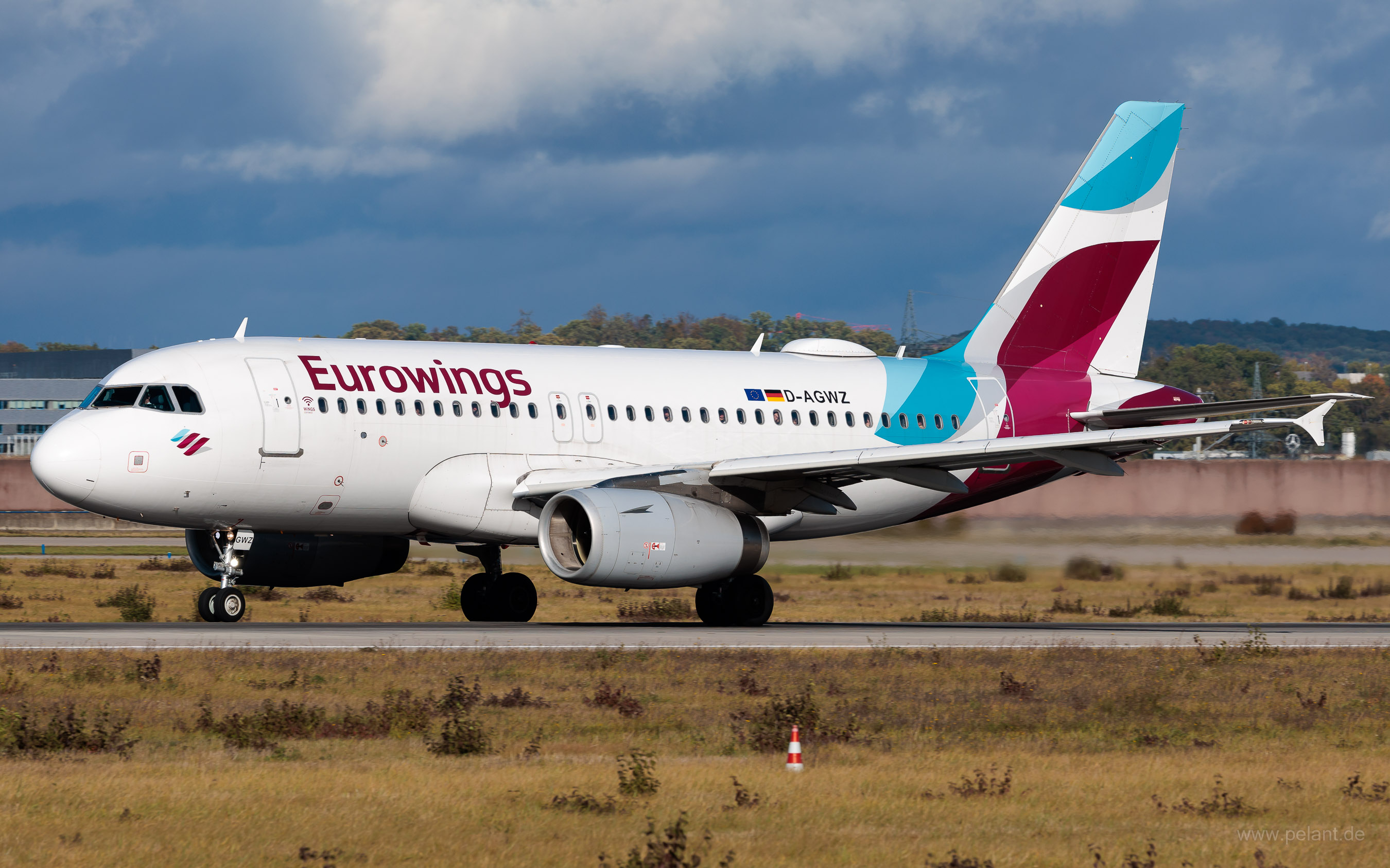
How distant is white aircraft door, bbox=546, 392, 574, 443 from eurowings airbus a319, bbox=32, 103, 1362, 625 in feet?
0.12

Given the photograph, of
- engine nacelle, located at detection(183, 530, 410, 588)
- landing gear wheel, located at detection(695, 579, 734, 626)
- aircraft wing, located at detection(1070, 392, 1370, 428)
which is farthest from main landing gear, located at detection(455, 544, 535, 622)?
aircraft wing, located at detection(1070, 392, 1370, 428)

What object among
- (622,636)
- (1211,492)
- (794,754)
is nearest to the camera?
(794,754)

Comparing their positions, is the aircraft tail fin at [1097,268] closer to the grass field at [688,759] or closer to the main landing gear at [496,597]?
the main landing gear at [496,597]

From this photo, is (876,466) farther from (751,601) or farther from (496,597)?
(496,597)

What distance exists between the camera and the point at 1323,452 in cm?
8688

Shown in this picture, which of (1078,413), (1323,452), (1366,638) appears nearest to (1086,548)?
(1078,413)

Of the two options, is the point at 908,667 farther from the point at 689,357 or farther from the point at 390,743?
the point at 689,357

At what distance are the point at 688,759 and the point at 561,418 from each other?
44.0 feet

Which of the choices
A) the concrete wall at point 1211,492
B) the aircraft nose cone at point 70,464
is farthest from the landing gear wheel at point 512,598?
the concrete wall at point 1211,492

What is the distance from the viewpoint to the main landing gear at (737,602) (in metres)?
27.1

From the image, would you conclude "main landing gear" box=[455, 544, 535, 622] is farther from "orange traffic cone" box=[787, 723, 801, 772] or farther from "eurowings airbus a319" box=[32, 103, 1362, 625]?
"orange traffic cone" box=[787, 723, 801, 772]

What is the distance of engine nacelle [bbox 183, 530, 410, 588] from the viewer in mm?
26031

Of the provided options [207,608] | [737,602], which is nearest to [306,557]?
[207,608]

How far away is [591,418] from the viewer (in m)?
27.0
